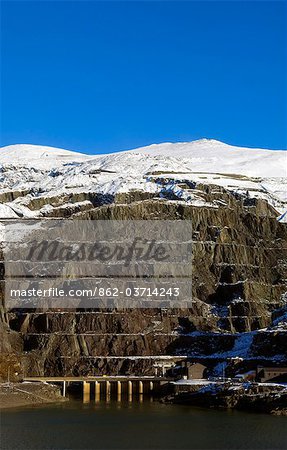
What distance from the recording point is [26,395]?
110m

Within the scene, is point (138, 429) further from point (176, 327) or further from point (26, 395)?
point (176, 327)

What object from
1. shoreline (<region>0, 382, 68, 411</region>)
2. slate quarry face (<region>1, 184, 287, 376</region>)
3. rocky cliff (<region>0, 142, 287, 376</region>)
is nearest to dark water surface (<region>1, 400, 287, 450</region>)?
shoreline (<region>0, 382, 68, 411</region>)

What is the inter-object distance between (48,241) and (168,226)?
26791 mm

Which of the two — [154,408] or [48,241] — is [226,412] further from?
[48,241]

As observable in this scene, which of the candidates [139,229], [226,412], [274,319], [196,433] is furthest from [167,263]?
[196,433]

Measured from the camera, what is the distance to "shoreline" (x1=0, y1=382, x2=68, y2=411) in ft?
343

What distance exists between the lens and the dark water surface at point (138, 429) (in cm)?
7106

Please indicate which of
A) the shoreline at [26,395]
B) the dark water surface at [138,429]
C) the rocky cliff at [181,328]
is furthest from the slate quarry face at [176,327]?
the dark water surface at [138,429]

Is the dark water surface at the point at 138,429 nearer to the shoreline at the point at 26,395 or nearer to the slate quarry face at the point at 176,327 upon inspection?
the shoreline at the point at 26,395

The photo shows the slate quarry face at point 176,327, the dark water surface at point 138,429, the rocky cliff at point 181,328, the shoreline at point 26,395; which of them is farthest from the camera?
the slate quarry face at point 176,327

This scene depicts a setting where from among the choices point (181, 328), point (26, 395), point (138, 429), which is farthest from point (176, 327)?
point (138, 429)

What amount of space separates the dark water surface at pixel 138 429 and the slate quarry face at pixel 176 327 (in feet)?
117

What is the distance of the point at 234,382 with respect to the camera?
4461 inches

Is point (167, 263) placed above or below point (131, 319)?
above
